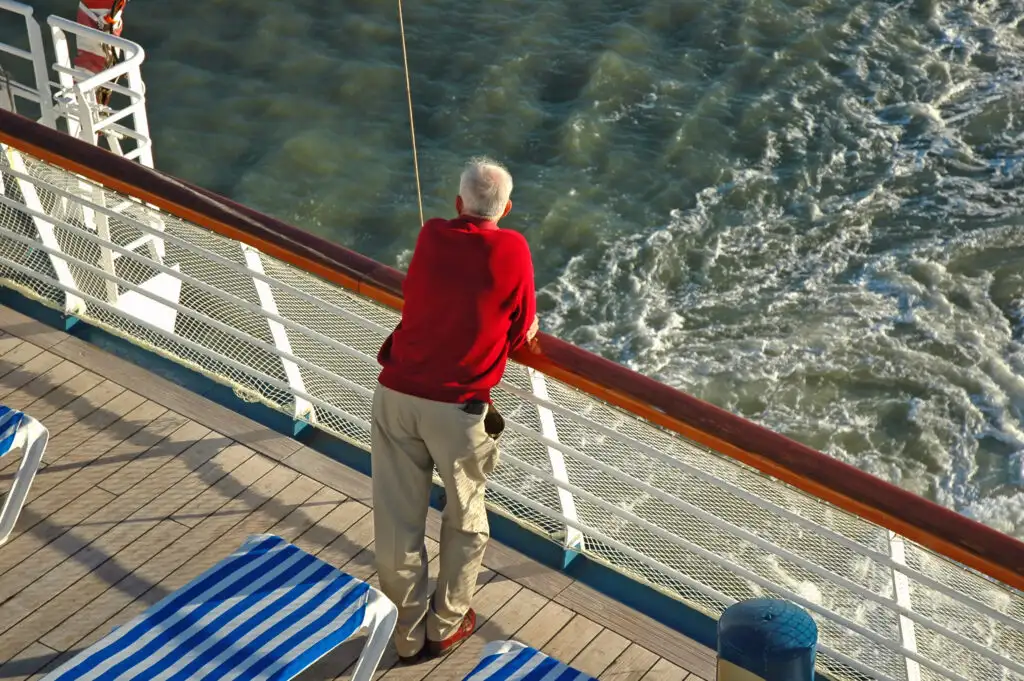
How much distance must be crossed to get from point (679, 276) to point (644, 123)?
169cm

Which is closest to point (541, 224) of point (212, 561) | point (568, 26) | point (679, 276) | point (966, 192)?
point (679, 276)

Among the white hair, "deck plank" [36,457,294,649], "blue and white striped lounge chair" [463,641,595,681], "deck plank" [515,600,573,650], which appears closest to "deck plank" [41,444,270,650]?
"deck plank" [36,457,294,649]

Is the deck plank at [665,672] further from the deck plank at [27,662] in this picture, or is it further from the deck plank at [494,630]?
the deck plank at [27,662]

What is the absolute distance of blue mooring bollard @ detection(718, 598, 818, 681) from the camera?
2.31 meters

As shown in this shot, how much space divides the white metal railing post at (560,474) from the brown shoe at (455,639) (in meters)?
0.36

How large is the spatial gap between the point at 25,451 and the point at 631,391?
5.39 feet

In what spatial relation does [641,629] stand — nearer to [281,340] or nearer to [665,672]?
[665,672]

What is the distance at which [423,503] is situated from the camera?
3266 mm

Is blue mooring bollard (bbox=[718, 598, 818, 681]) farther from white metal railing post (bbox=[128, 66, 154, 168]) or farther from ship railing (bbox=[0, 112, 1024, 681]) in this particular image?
white metal railing post (bbox=[128, 66, 154, 168])

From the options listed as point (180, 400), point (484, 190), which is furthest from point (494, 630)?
point (180, 400)

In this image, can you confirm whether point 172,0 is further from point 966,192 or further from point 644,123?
point 966,192

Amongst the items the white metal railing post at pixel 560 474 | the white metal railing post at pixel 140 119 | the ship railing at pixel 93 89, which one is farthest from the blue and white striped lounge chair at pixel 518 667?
the white metal railing post at pixel 140 119

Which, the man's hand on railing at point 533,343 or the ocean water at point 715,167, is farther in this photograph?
the ocean water at point 715,167

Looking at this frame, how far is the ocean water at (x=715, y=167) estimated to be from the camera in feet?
27.1
